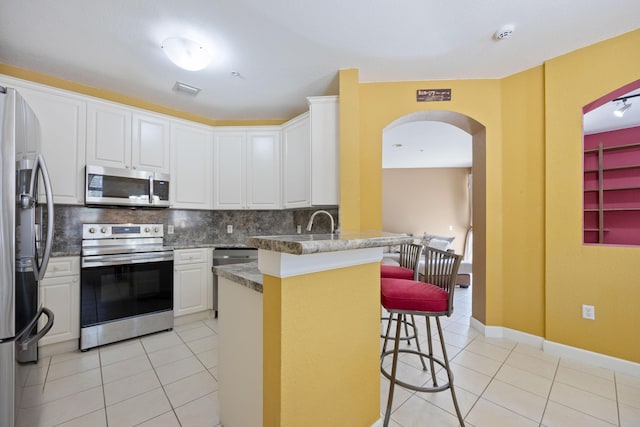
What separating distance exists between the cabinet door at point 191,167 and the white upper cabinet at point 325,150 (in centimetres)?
154

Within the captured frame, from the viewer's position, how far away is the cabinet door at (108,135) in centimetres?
254

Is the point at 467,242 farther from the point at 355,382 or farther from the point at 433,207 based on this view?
the point at 355,382

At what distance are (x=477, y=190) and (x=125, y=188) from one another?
375 cm

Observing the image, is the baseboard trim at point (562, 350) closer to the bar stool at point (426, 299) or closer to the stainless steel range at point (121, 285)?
the bar stool at point (426, 299)

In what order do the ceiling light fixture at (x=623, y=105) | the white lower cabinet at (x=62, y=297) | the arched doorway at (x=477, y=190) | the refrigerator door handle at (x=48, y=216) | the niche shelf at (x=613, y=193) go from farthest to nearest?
1. the niche shelf at (x=613, y=193)
2. the ceiling light fixture at (x=623, y=105)
3. the arched doorway at (x=477, y=190)
4. the white lower cabinet at (x=62, y=297)
5. the refrigerator door handle at (x=48, y=216)

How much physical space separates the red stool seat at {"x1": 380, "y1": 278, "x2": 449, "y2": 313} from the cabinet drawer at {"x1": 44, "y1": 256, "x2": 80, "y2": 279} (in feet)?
8.85

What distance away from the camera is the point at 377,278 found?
4.24 ft

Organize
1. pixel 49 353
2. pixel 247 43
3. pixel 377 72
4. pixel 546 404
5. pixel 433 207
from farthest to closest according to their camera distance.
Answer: pixel 433 207, pixel 377 72, pixel 49 353, pixel 247 43, pixel 546 404

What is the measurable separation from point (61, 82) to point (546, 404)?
472cm

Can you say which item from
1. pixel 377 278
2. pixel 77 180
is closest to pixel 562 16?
pixel 377 278

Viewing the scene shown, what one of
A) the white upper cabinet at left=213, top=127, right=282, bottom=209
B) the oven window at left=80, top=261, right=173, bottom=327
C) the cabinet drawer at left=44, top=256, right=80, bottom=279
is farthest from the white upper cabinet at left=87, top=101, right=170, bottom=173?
the oven window at left=80, top=261, right=173, bottom=327

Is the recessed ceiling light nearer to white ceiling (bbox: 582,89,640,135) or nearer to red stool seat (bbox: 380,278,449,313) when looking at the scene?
red stool seat (bbox: 380,278,449,313)

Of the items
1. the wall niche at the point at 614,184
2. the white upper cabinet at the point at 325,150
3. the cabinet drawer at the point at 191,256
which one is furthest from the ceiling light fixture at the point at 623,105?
the cabinet drawer at the point at 191,256

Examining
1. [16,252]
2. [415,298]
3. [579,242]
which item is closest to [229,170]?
[16,252]
